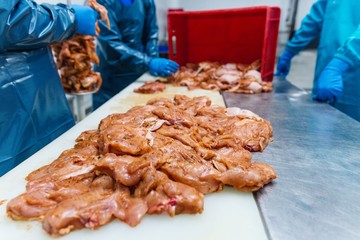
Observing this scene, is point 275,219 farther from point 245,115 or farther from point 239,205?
point 245,115

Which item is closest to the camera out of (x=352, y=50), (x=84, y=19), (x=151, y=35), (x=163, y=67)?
(x=84, y=19)

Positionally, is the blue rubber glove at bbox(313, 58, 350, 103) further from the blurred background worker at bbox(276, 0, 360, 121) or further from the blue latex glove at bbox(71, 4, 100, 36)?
the blue latex glove at bbox(71, 4, 100, 36)

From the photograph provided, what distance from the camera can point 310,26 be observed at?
367cm

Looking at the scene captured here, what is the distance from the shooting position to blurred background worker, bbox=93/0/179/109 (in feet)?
11.2

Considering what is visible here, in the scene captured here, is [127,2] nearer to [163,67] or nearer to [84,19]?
[163,67]

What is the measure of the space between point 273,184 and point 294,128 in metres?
0.80

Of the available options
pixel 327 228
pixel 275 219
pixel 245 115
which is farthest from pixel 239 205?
pixel 245 115

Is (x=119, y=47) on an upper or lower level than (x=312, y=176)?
upper

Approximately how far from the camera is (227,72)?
3.32 metres

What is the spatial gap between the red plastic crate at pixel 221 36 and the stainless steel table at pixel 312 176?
1.32m

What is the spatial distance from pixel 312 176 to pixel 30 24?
1906 millimetres

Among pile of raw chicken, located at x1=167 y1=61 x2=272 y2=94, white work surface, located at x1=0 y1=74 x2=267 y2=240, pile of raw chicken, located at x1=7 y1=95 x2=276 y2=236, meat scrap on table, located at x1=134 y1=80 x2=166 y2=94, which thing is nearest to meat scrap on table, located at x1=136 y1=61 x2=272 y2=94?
pile of raw chicken, located at x1=167 y1=61 x2=272 y2=94

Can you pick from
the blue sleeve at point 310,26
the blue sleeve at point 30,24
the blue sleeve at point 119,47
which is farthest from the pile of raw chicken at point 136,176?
the blue sleeve at point 310,26

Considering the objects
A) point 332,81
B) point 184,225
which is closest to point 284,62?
point 332,81
